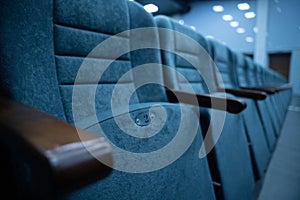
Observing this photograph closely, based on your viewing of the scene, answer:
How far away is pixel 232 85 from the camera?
A: 1848 millimetres

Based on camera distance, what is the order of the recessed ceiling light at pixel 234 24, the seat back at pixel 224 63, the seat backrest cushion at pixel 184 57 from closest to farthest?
the seat backrest cushion at pixel 184 57 < the seat back at pixel 224 63 < the recessed ceiling light at pixel 234 24

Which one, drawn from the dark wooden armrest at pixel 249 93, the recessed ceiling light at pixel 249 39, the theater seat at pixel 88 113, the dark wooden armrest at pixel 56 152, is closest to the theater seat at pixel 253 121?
the dark wooden armrest at pixel 249 93

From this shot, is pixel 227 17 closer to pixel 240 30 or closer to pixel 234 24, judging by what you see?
A: pixel 234 24

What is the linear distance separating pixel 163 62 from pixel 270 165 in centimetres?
104

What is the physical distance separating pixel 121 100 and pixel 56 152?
420 mm

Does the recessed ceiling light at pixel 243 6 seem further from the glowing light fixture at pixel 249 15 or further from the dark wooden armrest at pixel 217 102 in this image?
the dark wooden armrest at pixel 217 102

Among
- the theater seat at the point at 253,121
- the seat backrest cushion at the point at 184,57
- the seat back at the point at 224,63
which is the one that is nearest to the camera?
the seat backrest cushion at the point at 184,57

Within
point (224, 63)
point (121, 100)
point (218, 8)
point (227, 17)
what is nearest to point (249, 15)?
point (227, 17)

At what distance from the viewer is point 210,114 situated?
2.14 feet

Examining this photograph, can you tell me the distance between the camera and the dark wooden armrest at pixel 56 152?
18cm

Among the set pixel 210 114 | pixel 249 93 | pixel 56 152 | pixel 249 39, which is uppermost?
pixel 56 152

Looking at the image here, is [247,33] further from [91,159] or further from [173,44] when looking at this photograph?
[91,159]

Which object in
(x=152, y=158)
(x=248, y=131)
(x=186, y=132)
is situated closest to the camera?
(x=152, y=158)

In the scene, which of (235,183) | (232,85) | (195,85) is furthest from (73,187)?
(232,85)
